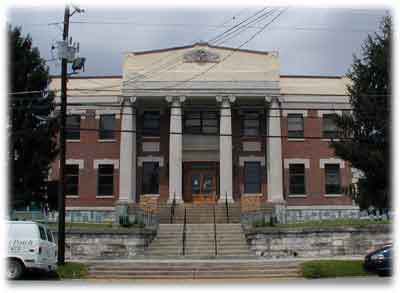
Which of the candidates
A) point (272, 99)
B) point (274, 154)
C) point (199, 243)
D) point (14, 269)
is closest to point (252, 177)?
point (274, 154)

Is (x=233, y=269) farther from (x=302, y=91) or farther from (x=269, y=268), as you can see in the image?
(x=302, y=91)

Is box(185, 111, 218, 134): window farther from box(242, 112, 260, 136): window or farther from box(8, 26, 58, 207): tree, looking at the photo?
box(8, 26, 58, 207): tree

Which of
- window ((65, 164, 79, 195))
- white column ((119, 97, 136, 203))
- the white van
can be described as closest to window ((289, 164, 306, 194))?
white column ((119, 97, 136, 203))

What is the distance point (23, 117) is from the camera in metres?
22.7

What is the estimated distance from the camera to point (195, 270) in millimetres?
18141

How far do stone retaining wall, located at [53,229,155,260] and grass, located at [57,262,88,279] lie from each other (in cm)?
323

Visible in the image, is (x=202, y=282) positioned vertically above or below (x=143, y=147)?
below

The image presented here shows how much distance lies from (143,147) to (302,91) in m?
10.9

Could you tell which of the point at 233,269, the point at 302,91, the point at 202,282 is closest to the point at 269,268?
the point at 233,269

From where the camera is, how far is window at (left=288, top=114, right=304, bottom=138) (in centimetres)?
3625

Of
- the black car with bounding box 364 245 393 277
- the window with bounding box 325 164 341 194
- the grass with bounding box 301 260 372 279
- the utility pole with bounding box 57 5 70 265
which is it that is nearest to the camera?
the grass with bounding box 301 260 372 279

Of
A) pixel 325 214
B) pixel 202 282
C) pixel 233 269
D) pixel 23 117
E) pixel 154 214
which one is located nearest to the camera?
pixel 202 282

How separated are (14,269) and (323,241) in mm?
12163

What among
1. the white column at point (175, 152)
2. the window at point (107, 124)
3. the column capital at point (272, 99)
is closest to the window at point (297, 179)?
the column capital at point (272, 99)
